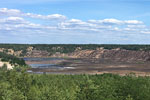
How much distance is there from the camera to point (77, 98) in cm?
4609

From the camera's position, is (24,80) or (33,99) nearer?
(33,99)

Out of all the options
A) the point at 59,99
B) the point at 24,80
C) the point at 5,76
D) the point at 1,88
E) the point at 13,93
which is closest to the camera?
the point at 59,99

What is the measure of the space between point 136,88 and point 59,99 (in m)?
19.2

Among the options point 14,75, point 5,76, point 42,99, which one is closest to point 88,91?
point 42,99

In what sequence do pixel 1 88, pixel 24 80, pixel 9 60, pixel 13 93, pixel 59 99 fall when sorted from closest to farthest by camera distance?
1. pixel 59 99
2. pixel 13 93
3. pixel 1 88
4. pixel 24 80
5. pixel 9 60

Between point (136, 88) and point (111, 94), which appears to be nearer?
point (111, 94)

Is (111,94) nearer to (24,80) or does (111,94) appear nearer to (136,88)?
(136,88)

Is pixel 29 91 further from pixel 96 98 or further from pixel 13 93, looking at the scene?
pixel 96 98

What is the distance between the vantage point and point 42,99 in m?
42.0

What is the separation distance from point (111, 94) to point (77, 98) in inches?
243

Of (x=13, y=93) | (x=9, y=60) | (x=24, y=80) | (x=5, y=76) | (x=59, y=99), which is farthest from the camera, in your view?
(x=9, y=60)

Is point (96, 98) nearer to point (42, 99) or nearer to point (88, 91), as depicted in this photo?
point (88, 91)

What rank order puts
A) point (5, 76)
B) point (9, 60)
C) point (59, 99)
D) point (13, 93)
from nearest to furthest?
point (59, 99)
point (13, 93)
point (5, 76)
point (9, 60)

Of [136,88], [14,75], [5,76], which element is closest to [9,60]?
[5,76]
